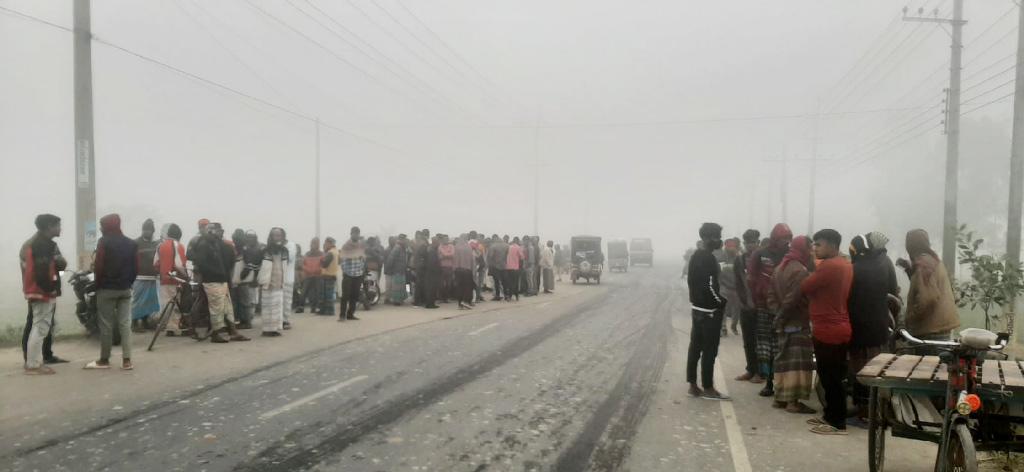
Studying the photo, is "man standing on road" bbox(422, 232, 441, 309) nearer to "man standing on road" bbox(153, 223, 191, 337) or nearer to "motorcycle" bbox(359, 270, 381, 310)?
"motorcycle" bbox(359, 270, 381, 310)

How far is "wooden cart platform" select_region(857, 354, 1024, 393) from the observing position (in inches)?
159

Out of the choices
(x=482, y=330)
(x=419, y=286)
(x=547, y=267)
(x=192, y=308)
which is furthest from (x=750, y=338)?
(x=547, y=267)

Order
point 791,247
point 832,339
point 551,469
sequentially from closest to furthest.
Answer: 1. point 551,469
2. point 832,339
3. point 791,247

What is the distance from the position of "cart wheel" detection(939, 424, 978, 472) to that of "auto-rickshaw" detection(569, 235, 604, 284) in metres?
26.2

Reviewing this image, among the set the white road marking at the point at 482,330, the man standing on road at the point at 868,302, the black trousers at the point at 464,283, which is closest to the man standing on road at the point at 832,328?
the man standing on road at the point at 868,302

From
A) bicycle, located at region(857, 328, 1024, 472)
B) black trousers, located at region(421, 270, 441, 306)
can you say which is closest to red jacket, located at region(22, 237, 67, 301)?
bicycle, located at region(857, 328, 1024, 472)

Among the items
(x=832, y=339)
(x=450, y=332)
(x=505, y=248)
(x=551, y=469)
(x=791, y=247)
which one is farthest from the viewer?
(x=505, y=248)

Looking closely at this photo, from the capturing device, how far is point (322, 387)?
7637 millimetres

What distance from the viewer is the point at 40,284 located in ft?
27.8

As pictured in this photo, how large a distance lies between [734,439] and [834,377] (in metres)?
1.21

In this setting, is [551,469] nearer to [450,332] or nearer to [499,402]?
[499,402]

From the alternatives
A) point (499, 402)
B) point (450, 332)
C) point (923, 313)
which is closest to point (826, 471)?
point (923, 313)

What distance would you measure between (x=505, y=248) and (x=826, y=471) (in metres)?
14.8

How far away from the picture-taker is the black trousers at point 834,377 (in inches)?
247
